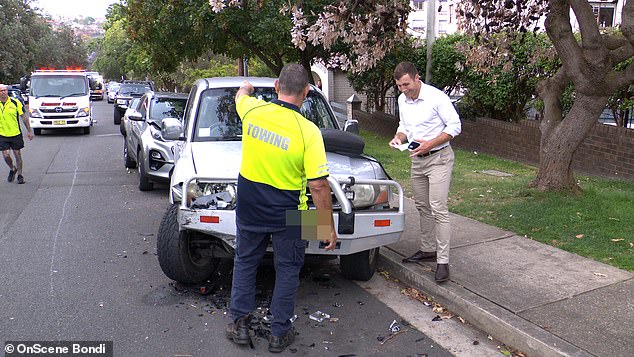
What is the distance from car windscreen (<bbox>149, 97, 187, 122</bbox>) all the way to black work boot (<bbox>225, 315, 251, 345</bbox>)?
22.4 feet

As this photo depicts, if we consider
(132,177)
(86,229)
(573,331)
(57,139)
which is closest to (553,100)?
(573,331)

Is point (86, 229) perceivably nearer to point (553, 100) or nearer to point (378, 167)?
point (378, 167)

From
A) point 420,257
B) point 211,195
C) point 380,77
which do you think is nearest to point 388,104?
point 380,77

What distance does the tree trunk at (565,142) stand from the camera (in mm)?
7824

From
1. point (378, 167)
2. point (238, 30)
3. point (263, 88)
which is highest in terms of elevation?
point (238, 30)

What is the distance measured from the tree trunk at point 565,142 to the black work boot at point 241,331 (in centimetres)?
545

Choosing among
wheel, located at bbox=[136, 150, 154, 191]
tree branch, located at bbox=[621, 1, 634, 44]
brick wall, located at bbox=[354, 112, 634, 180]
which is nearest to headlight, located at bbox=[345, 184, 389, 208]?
tree branch, located at bbox=[621, 1, 634, 44]

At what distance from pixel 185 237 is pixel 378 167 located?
185cm

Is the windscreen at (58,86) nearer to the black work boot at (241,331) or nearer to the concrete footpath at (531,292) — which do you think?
the concrete footpath at (531,292)

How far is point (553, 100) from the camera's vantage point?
8.55 meters

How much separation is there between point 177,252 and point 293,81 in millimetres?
1973

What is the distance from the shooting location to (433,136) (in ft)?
17.1

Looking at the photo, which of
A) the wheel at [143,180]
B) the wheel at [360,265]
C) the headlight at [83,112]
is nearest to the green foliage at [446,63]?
the wheel at [143,180]

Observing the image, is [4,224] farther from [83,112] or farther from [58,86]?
[58,86]
